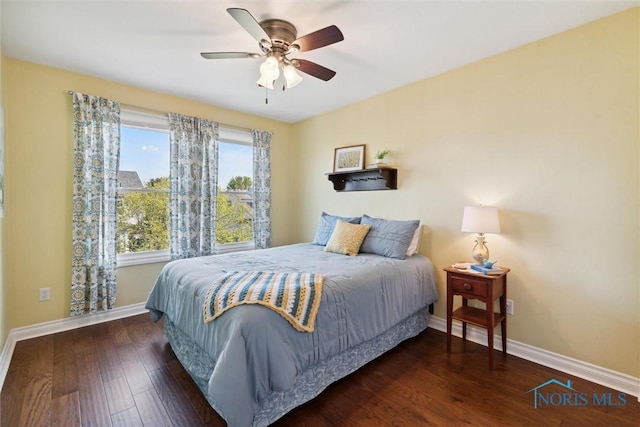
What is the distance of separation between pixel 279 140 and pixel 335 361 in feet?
11.6

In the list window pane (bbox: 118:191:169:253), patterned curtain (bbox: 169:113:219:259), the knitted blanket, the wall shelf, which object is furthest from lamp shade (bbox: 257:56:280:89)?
window pane (bbox: 118:191:169:253)

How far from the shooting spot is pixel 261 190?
4.24 m

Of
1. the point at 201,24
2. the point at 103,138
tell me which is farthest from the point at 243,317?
the point at 103,138

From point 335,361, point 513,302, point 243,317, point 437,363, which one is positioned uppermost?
point 243,317

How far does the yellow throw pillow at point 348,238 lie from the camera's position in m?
2.90

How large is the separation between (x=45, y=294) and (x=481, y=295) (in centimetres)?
393

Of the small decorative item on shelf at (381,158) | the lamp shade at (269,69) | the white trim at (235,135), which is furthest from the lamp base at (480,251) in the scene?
the white trim at (235,135)

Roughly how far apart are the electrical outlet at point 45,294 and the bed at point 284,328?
3.57 feet

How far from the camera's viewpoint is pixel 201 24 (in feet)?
6.81

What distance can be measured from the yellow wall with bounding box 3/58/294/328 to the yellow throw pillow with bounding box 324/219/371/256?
2680 millimetres

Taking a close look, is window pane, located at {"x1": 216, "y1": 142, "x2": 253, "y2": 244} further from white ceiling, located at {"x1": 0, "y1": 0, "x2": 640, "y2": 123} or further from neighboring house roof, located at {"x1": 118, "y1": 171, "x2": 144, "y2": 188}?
white ceiling, located at {"x1": 0, "y1": 0, "x2": 640, "y2": 123}

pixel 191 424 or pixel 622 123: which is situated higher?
pixel 622 123

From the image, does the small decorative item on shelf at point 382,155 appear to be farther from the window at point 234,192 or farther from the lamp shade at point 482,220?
the window at point 234,192

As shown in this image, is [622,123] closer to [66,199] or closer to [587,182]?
[587,182]
